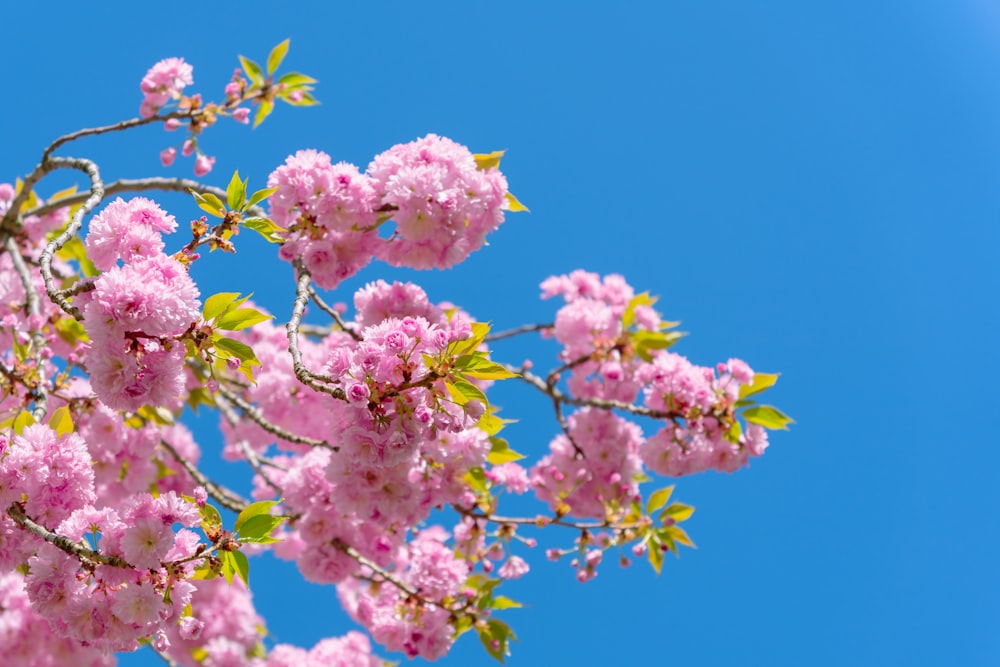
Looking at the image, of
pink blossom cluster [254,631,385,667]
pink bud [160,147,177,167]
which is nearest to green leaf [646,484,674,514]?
pink blossom cluster [254,631,385,667]

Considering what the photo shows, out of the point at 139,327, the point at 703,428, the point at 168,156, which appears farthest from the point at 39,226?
the point at 703,428

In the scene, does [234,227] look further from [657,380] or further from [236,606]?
[236,606]

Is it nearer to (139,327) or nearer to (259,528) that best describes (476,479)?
(259,528)

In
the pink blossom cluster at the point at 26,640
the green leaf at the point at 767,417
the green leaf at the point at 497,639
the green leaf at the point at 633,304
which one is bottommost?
the green leaf at the point at 497,639

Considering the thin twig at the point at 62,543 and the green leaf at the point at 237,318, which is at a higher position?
the green leaf at the point at 237,318

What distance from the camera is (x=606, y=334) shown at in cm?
458

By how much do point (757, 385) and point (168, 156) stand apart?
3.05 metres

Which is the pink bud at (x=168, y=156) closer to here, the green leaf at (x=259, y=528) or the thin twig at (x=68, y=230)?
the thin twig at (x=68, y=230)

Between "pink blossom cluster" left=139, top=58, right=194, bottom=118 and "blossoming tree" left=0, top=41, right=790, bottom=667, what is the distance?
13mm

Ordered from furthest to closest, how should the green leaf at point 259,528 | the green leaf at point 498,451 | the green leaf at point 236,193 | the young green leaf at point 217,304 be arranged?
the green leaf at point 498,451 → the green leaf at point 236,193 → the green leaf at point 259,528 → the young green leaf at point 217,304

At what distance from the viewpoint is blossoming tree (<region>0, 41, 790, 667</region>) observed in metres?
2.16

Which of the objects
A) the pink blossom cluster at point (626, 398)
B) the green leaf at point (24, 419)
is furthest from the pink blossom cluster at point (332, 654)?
the green leaf at point (24, 419)

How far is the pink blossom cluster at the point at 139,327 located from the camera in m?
1.98

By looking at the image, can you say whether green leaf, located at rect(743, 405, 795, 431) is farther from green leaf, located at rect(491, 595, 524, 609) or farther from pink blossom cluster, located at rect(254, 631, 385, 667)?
pink blossom cluster, located at rect(254, 631, 385, 667)
